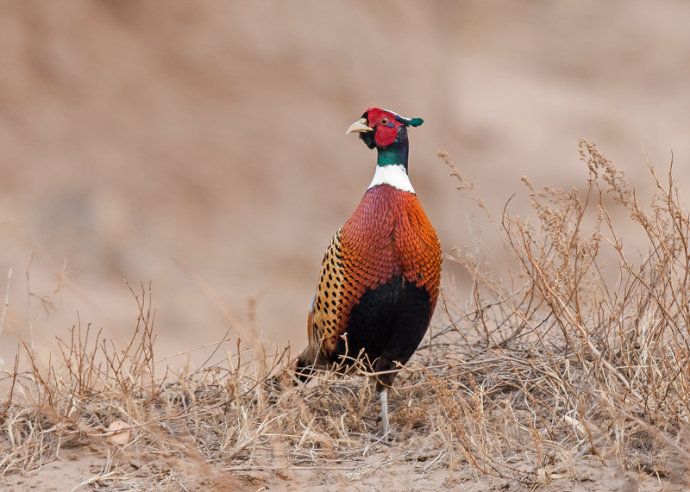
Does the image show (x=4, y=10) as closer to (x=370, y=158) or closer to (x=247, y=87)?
(x=247, y=87)

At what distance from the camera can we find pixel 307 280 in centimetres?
900

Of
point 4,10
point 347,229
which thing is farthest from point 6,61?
point 347,229

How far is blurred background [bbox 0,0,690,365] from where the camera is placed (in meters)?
8.51

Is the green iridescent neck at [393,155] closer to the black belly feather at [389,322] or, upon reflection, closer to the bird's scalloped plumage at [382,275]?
the bird's scalloped plumage at [382,275]

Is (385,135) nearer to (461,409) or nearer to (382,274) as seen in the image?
(382,274)

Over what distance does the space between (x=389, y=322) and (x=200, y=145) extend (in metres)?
5.19

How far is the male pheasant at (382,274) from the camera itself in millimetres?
3859

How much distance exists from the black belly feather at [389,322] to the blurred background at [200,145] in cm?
412

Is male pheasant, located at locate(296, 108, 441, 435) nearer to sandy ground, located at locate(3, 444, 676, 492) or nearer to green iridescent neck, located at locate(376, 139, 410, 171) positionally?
green iridescent neck, located at locate(376, 139, 410, 171)

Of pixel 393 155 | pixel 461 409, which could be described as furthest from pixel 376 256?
pixel 461 409

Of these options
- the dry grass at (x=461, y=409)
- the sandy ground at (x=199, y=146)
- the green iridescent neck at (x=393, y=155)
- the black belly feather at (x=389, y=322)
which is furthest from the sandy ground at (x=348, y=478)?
the sandy ground at (x=199, y=146)

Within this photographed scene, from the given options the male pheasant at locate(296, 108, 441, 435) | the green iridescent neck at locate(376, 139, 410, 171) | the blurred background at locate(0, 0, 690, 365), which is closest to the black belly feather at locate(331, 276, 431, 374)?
the male pheasant at locate(296, 108, 441, 435)

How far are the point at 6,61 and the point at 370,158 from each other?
108 inches

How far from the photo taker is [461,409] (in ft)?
11.8
